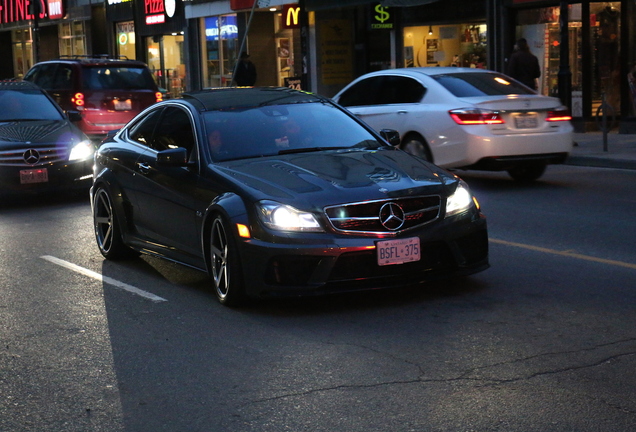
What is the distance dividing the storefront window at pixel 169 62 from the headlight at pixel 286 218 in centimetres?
3195

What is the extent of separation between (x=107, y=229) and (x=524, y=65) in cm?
1263

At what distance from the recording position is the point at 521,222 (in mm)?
10531

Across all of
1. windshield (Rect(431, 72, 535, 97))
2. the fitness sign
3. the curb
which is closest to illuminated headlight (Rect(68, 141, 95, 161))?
windshield (Rect(431, 72, 535, 97))

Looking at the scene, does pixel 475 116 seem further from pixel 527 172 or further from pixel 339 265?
pixel 339 265

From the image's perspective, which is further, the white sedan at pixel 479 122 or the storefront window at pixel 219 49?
the storefront window at pixel 219 49

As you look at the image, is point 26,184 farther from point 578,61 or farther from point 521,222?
point 578,61

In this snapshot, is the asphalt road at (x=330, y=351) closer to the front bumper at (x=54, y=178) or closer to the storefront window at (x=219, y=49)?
the front bumper at (x=54, y=178)

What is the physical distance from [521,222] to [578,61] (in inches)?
474

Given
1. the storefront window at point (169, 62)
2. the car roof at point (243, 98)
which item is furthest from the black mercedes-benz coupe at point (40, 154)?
the storefront window at point (169, 62)

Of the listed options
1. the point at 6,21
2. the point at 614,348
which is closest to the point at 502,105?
the point at 614,348

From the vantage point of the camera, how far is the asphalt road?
481 centimetres

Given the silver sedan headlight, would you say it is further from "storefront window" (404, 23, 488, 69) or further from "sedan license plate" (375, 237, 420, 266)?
"storefront window" (404, 23, 488, 69)

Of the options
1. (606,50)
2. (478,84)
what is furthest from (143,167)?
(606,50)

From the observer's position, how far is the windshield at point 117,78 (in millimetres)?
20078
